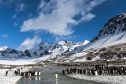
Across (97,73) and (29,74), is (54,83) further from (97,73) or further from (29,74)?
(29,74)

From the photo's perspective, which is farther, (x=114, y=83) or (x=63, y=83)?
(x=63, y=83)

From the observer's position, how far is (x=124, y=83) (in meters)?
45.4

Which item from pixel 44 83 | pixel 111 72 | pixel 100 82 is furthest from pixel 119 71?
pixel 44 83

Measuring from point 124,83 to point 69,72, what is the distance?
125 ft

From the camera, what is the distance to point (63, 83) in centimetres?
5156

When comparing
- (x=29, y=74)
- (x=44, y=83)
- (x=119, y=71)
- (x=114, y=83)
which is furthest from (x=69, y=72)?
(x=114, y=83)

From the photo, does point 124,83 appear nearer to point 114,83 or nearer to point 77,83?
point 114,83

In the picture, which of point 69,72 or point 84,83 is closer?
point 84,83

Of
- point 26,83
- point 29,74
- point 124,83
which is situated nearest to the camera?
point 124,83

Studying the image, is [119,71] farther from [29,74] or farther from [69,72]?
[29,74]

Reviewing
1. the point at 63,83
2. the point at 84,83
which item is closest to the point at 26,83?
the point at 63,83

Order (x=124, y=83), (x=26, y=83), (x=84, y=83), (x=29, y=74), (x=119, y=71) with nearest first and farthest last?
(x=124, y=83) < (x=84, y=83) < (x=26, y=83) < (x=119, y=71) < (x=29, y=74)

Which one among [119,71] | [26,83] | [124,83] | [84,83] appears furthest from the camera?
[119,71]

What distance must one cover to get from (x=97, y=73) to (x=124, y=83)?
963 inches
